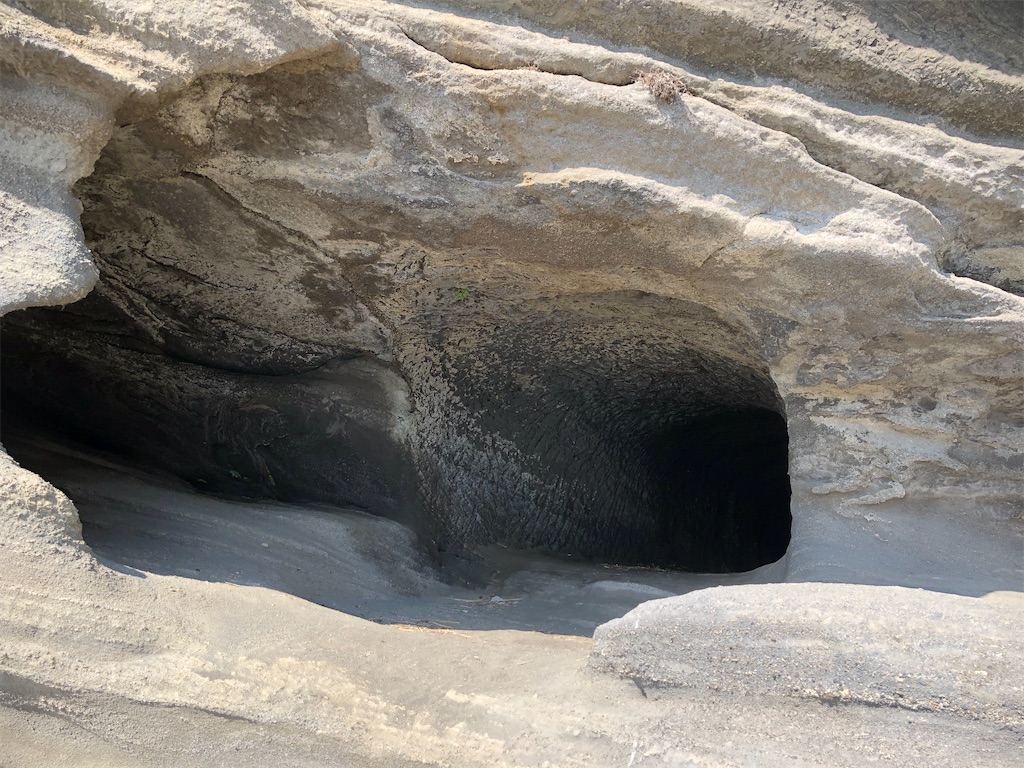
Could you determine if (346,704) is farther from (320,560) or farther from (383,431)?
(383,431)

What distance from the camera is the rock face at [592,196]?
1976 mm

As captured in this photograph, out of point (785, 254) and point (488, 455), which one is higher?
point (785, 254)

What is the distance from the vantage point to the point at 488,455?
11.3 ft

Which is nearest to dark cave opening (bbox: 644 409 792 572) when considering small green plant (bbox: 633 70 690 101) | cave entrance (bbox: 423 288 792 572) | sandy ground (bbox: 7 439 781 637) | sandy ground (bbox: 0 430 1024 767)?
cave entrance (bbox: 423 288 792 572)

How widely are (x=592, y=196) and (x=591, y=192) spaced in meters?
0.01

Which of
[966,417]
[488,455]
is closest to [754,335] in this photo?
[966,417]

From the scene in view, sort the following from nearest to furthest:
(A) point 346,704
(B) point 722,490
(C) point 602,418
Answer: (A) point 346,704 < (C) point 602,418 < (B) point 722,490

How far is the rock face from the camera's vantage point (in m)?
1.98

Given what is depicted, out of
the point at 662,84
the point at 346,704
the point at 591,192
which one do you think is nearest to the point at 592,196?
the point at 591,192

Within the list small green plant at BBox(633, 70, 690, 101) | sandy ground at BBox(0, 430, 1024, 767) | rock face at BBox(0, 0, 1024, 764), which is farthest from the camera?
small green plant at BBox(633, 70, 690, 101)

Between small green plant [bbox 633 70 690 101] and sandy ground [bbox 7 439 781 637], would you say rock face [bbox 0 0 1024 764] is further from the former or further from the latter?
sandy ground [bbox 7 439 781 637]

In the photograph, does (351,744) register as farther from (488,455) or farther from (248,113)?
(488,455)

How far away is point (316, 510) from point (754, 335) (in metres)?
1.52

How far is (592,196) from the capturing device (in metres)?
2.27
